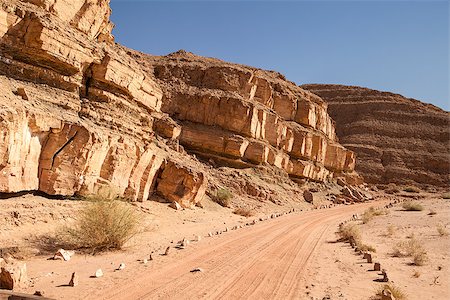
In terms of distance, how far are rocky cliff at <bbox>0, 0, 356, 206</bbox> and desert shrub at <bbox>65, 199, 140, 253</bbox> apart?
2.03 meters

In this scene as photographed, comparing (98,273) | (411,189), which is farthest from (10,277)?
(411,189)

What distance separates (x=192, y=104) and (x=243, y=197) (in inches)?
504

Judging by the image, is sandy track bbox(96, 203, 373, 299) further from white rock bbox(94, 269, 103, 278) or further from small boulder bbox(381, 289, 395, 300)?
small boulder bbox(381, 289, 395, 300)

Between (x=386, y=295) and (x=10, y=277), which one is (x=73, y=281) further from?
(x=386, y=295)

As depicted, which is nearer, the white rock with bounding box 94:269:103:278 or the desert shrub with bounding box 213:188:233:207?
the white rock with bounding box 94:269:103:278

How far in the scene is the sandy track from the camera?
25.5 ft

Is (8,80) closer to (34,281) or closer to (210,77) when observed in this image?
(34,281)

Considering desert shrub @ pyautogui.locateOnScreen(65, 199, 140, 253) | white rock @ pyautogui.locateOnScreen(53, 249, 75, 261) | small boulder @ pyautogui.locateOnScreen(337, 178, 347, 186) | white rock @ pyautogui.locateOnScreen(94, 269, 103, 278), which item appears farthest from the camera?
small boulder @ pyautogui.locateOnScreen(337, 178, 347, 186)

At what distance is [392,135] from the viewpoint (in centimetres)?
8762

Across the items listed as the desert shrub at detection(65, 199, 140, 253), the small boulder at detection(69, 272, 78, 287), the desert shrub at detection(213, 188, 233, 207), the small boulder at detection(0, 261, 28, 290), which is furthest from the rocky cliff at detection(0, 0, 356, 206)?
the small boulder at detection(69, 272, 78, 287)

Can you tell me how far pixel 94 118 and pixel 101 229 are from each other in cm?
848

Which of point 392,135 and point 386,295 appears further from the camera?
point 392,135

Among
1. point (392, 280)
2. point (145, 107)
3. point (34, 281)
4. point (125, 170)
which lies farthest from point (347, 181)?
point (34, 281)

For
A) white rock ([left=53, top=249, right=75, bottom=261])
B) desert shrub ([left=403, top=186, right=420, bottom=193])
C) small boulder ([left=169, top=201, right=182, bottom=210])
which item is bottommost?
white rock ([left=53, top=249, right=75, bottom=261])
